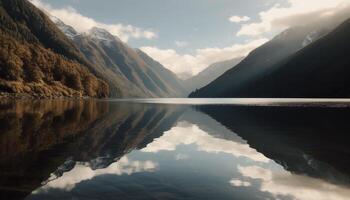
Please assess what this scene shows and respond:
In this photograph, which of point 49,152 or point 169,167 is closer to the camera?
point 169,167

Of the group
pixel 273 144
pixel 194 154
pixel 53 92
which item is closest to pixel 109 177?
pixel 194 154

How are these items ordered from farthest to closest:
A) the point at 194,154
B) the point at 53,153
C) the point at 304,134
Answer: the point at 304,134 → the point at 194,154 → the point at 53,153

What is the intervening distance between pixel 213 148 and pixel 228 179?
12.6 m

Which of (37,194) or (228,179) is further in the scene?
(228,179)

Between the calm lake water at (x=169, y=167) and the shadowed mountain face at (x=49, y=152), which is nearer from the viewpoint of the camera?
the calm lake water at (x=169, y=167)

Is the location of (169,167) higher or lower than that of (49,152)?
lower

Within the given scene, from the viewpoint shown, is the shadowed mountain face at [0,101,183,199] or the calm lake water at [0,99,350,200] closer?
the calm lake water at [0,99,350,200]

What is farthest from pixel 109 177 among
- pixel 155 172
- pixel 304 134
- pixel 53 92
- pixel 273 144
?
pixel 53 92

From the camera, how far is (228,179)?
20016mm

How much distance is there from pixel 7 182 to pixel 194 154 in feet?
53.4

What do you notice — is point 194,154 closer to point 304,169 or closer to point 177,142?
point 177,142

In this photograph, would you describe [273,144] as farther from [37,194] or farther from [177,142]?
[37,194]

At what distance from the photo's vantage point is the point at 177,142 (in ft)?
121

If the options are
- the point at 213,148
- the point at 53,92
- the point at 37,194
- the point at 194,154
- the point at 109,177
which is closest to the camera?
the point at 37,194
